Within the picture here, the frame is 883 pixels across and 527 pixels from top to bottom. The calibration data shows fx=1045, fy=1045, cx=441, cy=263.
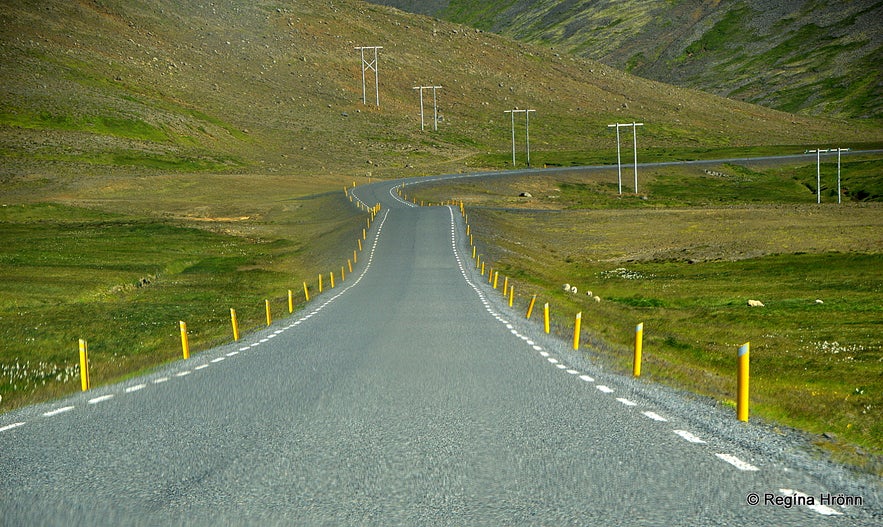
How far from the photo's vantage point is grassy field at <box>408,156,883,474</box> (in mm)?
22703

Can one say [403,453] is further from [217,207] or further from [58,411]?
[217,207]

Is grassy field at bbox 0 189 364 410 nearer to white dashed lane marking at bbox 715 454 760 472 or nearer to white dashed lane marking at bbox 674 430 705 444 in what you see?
white dashed lane marking at bbox 674 430 705 444

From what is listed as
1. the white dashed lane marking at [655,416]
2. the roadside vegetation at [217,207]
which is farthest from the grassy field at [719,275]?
the white dashed lane marking at [655,416]

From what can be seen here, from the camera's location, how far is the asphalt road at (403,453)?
9.30m

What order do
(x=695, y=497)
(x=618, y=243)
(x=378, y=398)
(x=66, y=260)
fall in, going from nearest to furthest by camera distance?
(x=695, y=497)
(x=378, y=398)
(x=66, y=260)
(x=618, y=243)

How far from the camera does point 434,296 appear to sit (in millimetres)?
43656

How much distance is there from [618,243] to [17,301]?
48867 millimetres

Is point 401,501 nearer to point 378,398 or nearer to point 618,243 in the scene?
point 378,398

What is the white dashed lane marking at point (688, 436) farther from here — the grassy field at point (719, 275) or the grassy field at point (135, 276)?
the grassy field at point (135, 276)

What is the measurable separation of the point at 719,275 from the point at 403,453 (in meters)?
55.4

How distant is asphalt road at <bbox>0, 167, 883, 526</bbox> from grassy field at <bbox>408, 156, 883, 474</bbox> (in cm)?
197

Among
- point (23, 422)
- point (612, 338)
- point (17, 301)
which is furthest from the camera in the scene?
point (17, 301)

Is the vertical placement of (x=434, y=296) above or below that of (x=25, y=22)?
below

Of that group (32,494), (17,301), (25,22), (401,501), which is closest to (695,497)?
(401,501)
